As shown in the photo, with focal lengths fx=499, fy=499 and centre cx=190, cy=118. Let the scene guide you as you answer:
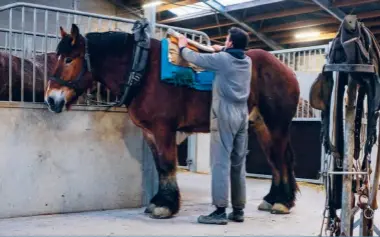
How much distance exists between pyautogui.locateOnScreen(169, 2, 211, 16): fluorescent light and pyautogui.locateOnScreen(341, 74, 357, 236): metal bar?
9094 mm

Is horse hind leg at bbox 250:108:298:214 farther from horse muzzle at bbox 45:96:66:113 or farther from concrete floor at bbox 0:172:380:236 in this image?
horse muzzle at bbox 45:96:66:113

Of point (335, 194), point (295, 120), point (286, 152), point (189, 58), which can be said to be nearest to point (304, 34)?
point (295, 120)

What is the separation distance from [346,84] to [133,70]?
1732 millimetres

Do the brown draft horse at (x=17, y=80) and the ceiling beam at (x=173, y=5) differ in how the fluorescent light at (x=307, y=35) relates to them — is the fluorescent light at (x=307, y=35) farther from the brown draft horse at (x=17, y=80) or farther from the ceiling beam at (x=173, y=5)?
the brown draft horse at (x=17, y=80)

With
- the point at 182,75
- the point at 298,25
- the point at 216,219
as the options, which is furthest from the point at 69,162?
the point at 298,25

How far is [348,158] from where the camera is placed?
242 centimetres

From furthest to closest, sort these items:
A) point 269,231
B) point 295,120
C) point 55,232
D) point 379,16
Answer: point 379,16
point 295,120
point 269,231
point 55,232

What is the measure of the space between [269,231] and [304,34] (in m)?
9.23

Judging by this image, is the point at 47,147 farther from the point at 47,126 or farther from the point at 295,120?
the point at 295,120

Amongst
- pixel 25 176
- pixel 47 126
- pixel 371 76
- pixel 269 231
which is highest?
pixel 371 76

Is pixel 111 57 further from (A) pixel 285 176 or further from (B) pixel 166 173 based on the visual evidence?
(A) pixel 285 176

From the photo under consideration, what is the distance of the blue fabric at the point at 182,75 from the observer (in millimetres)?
3752

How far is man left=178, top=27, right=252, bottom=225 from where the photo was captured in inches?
137

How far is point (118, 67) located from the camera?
12.7 feet
